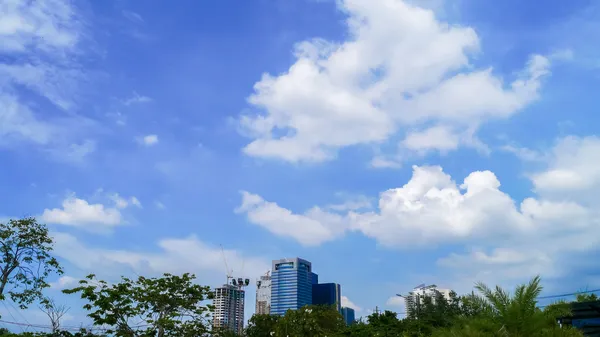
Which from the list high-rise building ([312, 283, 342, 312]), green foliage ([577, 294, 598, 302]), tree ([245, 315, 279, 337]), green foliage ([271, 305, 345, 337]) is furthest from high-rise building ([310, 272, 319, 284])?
green foliage ([577, 294, 598, 302])

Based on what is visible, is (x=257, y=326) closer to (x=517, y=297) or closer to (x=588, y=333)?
(x=588, y=333)

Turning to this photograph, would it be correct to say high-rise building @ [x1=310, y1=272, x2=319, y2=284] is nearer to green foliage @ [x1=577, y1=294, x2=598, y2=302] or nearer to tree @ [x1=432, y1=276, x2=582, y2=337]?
green foliage @ [x1=577, y1=294, x2=598, y2=302]

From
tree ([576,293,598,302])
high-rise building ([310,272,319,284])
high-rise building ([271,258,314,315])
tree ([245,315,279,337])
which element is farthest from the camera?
high-rise building ([310,272,319,284])

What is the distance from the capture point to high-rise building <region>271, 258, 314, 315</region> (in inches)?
7096

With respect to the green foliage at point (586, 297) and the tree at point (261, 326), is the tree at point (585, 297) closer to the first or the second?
the green foliage at point (586, 297)

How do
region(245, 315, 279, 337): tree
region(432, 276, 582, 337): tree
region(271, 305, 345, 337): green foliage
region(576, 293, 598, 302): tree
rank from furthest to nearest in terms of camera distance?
region(245, 315, 279, 337): tree < region(271, 305, 345, 337): green foliage < region(576, 293, 598, 302): tree < region(432, 276, 582, 337): tree

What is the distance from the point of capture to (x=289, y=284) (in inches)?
7215

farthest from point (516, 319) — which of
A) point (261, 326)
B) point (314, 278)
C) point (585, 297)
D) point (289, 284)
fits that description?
point (314, 278)

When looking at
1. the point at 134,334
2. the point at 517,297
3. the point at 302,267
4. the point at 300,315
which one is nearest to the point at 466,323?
the point at 517,297

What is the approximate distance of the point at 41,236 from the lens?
105ft

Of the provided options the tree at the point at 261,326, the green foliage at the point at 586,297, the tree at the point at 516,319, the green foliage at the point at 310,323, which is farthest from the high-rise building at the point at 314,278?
the tree at the point at 516,319

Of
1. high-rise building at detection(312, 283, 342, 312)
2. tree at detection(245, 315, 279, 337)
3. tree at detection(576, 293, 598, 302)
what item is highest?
high-rise building at detection(312, 283, 342, 312)

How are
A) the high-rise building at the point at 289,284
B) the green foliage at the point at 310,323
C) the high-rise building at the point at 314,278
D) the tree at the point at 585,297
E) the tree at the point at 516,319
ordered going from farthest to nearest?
the high-rise building at the point at 314,278 < the high-rise building at the point at 289,284 < the green foliage at the point at 310,323 < the tree at the point at 585,297 < the tree at the point at 516,319

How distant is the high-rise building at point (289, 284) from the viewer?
180250 mm
